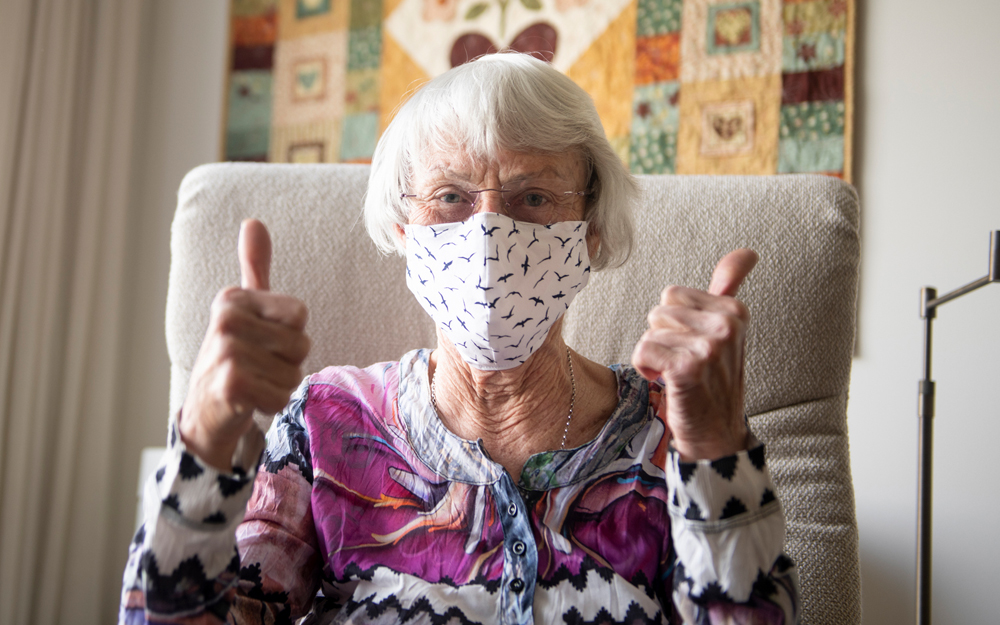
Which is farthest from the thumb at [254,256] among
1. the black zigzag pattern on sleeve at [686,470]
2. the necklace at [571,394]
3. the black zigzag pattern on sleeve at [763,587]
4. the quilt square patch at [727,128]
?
the quilt square patch at [727,128]

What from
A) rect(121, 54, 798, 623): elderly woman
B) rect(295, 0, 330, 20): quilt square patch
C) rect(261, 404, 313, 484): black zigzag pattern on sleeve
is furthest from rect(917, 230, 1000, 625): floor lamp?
rect(295, 0, 330, 20): quilt square patch

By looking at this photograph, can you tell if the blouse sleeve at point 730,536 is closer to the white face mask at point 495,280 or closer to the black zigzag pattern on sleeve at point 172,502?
the white face mask at point 495,280

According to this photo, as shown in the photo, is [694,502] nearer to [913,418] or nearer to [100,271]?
[913,418]

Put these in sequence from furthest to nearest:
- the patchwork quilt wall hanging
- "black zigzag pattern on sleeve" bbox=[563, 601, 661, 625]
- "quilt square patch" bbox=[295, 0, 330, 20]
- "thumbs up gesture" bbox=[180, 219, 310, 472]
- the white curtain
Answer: "quilt square patch" bbox=[295, 0, 330, 20] < the white curtain < the patchwork quilt wall hanging < "black zigzag pattern on sleeve" bbox=[563, 601, 661, 625] < "thumbs up gesture" bbox=[180, 219, 310, 472]

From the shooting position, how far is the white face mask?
1016mm

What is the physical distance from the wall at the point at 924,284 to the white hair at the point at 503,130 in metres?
1.13

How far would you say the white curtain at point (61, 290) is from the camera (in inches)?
84.4

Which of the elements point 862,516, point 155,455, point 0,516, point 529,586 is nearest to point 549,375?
point 529,586

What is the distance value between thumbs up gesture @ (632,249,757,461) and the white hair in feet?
1.28

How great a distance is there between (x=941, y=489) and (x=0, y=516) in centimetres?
274

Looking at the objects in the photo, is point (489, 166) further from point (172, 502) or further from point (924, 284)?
point (924, 284)

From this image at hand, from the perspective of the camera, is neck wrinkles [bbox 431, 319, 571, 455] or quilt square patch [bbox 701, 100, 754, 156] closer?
neck wrinkles [bbox 431, 319, 571, 455]

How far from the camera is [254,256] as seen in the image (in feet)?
2.63

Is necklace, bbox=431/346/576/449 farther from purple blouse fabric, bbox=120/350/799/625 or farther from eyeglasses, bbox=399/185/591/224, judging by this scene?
eyeglasses, bbox=399/185/591/224
